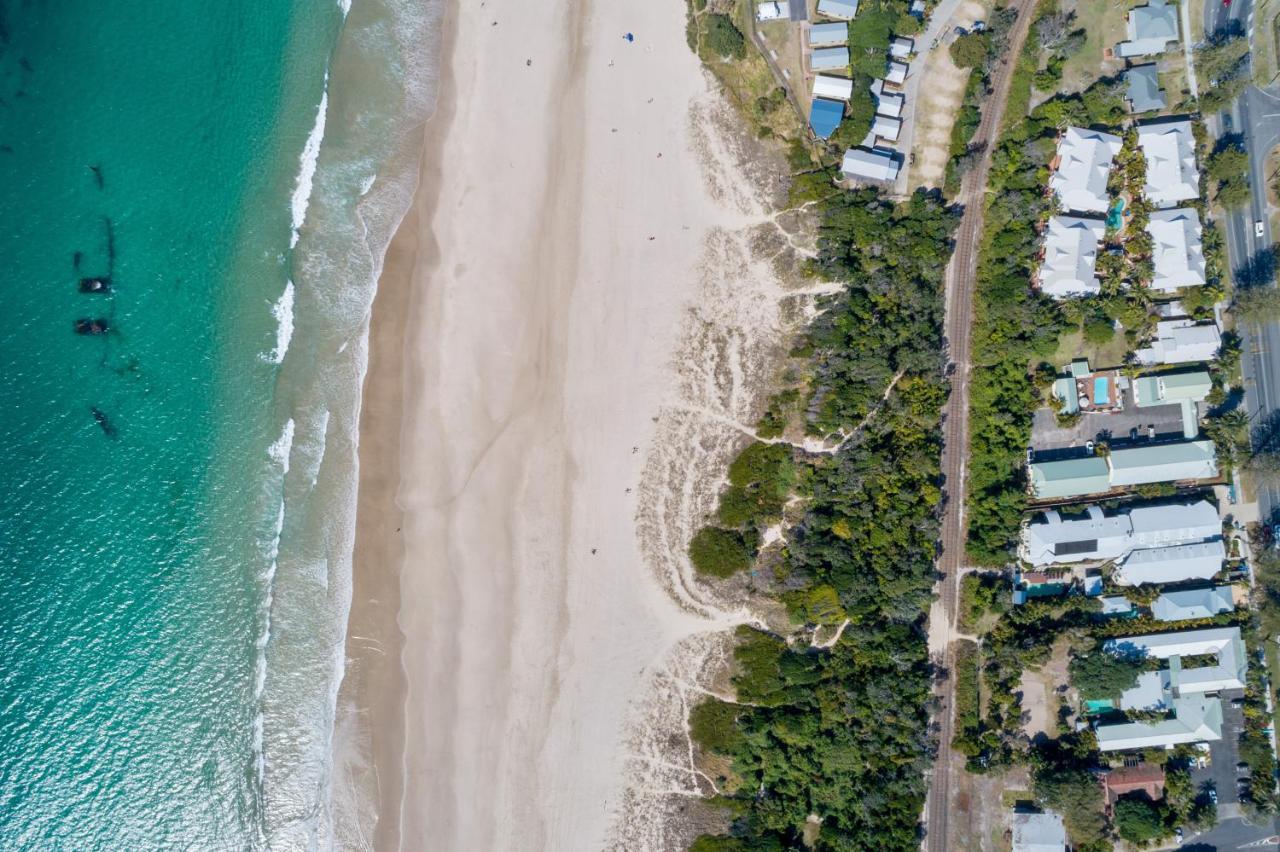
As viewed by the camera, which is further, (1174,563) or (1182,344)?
(1182,344)

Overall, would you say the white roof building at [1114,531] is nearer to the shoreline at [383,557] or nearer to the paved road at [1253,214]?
the paved road at [1253,214]

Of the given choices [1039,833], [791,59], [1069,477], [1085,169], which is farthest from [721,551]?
[1085,169]

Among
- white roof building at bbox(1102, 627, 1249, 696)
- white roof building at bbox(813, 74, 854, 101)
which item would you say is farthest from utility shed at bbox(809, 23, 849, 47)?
white roof building at bbox(1102, 627, 1249, 696)

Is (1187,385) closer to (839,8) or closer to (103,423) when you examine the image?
(839,8)

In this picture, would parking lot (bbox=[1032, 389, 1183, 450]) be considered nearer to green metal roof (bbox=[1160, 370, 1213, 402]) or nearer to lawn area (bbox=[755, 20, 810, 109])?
green metal roof (bbox=[1160, 370, 1213, 402])

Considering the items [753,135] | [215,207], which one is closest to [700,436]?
[753,135]

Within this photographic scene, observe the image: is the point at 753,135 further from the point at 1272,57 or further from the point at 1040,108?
the point at 1272,57
